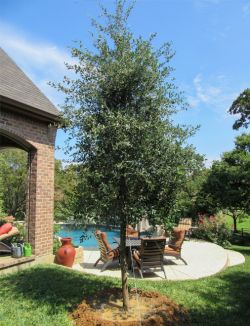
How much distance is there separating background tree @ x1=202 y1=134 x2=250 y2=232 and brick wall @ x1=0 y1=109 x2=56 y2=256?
36.3ft

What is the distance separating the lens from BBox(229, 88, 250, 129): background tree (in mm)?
23841

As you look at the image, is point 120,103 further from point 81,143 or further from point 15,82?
point 15,82

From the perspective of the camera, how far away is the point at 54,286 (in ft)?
23.0

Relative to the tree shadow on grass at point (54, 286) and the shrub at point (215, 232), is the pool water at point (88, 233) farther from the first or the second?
the shrub at point (215, 232)

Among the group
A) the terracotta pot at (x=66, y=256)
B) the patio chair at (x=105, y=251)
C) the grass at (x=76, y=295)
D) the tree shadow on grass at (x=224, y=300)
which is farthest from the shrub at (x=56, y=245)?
the tree shadow on grass at (x=224, y=300)

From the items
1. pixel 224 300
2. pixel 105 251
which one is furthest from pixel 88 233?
pixel 224 300

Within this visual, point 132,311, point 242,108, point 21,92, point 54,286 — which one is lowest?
point 132,311

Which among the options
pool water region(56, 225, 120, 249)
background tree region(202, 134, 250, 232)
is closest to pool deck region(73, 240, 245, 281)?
pool water region(56, 225, 120, 249)

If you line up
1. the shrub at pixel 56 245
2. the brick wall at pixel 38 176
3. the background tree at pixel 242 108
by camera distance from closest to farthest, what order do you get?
the brick wall at pixel 38 176
the shrub at pixel 56 245
the background tree at pixel 242 108

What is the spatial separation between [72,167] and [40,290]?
276cm

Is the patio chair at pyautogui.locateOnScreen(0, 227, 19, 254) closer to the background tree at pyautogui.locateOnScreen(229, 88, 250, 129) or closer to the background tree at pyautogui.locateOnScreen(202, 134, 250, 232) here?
the background tree at pyautogui.locateOnScreen(202, 134, 250, 232)

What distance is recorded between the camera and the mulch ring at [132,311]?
5.26 metres

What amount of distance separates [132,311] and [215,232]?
11915 millimetres

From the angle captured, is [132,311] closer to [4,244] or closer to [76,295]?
[76,295]
